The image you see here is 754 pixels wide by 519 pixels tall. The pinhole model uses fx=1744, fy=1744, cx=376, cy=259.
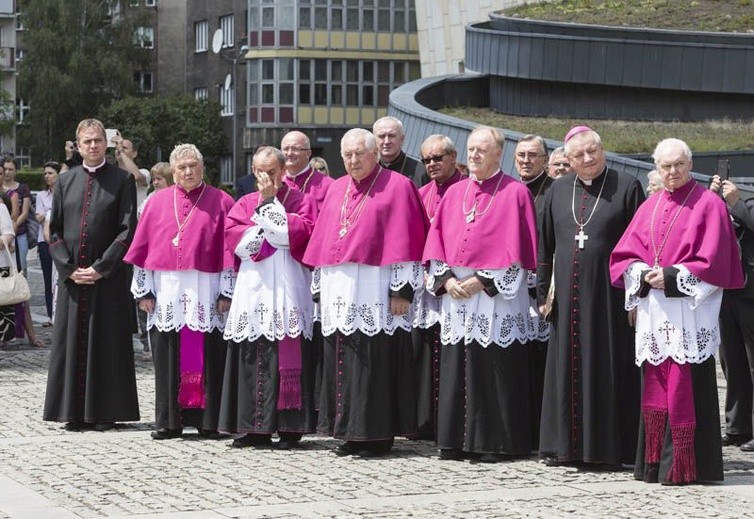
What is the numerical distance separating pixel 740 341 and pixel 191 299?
3.95m

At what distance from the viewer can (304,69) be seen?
73.1 m

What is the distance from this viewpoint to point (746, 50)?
3497 cm

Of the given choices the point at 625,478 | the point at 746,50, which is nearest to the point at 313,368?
the point at 625,478

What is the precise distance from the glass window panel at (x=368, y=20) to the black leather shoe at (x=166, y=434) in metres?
61.9

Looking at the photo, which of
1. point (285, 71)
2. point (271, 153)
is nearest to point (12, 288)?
point (271, 153)

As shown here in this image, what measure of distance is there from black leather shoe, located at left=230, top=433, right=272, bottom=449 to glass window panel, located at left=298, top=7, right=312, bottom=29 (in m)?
61.5

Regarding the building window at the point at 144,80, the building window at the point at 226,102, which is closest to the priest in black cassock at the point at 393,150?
the building window at the point at 226,102

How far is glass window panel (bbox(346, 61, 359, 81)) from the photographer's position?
73562mm

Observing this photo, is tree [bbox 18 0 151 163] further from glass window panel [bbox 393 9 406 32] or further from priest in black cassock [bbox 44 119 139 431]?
priest in black cassock [bbox 44 119 139 431]

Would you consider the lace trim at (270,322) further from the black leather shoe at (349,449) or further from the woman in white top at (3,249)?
the woman in white top at (3,249)

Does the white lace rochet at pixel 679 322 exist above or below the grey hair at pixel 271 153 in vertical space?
below

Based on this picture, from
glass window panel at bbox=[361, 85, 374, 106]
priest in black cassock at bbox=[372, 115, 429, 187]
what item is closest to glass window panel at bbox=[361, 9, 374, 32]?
glass window panel at bbox=[361, 85, 374, 106]

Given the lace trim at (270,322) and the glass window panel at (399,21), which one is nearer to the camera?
the lace trim at (270,322)

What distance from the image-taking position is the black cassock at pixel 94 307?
13133 millimetres
